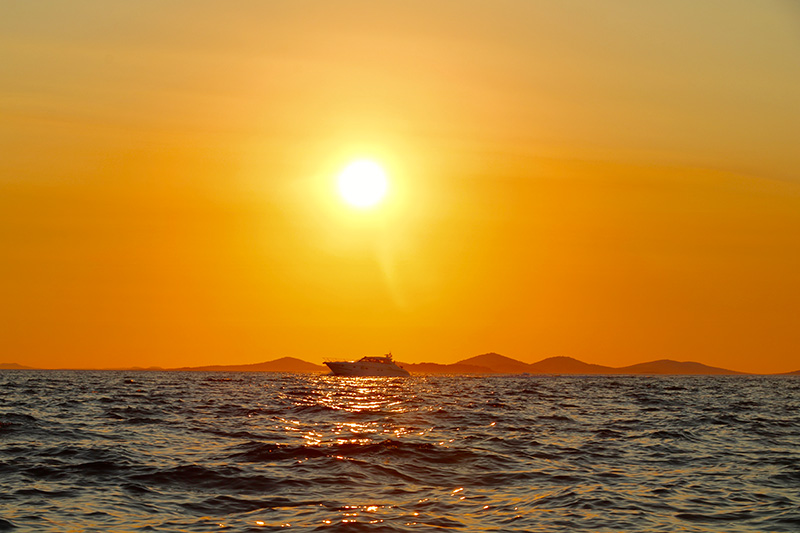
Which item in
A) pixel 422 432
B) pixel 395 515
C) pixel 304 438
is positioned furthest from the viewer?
pixel 422 432

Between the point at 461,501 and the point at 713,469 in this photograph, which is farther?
the point at 713,469

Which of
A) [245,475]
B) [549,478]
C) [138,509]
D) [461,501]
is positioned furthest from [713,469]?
[138,509]

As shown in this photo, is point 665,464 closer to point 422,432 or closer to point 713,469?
point 713,469

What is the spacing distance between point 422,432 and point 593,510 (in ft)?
55.9

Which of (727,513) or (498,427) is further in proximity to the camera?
(498,427)

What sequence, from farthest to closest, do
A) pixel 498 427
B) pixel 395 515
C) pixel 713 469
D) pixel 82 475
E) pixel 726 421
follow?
pixel 726 421
pixel 498 427
pixel 713 469
pixel 82 475
pixel 395 515

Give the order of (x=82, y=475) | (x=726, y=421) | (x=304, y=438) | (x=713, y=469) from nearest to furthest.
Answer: (x=82, y=475), (x=713, y=469), (x=304, y=438), (x=726, y=421)

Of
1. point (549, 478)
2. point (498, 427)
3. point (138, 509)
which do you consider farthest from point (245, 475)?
point (498, 427)

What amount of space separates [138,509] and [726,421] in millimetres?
35935

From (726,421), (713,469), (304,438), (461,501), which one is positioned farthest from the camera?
(726,421)

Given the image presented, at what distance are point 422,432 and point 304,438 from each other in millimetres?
5834

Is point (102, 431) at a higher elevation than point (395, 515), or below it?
higher

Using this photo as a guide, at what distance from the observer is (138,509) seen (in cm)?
1878

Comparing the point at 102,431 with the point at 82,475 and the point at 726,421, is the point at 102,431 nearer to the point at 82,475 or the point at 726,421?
the point at 82,475
